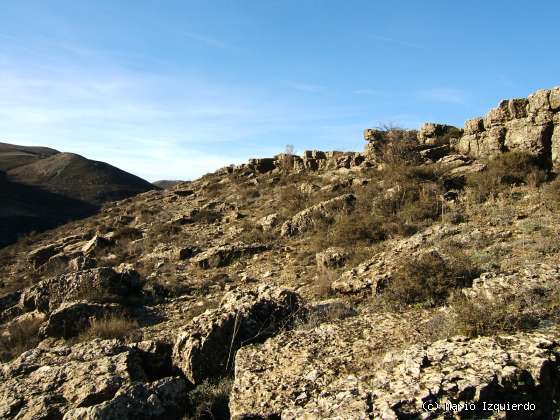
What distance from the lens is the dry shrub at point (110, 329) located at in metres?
7.98

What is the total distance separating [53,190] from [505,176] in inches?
2327

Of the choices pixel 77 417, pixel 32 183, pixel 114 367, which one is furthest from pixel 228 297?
pixel 32 183

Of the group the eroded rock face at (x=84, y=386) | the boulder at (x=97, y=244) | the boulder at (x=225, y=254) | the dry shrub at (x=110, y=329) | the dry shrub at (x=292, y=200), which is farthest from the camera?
the boulder at (x=97, y=244)

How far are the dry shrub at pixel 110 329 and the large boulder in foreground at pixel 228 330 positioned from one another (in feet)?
8.37

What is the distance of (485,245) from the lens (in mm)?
8133

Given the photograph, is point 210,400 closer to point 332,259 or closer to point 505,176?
point 332,259

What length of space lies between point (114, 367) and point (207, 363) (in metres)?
1.15

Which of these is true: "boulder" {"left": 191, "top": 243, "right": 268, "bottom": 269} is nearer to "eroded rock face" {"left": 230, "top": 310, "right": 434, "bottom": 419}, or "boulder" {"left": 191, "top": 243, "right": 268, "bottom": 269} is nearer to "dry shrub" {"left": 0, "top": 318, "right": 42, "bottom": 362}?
"dry shrub" {"left": 0, "top": 318, "right": 42, "bottom": 362}

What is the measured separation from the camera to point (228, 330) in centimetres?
598

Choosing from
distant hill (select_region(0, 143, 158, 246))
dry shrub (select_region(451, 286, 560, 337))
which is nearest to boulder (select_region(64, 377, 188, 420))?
dry shrub (select_region(451, 286, 560, 337))

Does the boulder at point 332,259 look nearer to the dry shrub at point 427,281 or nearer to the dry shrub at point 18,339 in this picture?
Answer: the dry shrub at point 427,281

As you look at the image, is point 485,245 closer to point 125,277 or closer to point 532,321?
point 532,321

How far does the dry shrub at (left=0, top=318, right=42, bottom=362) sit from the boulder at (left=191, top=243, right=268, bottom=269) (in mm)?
4652

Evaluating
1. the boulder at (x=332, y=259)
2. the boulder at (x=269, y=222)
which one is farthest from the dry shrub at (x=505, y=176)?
the boulder at (x=269, y=222)
